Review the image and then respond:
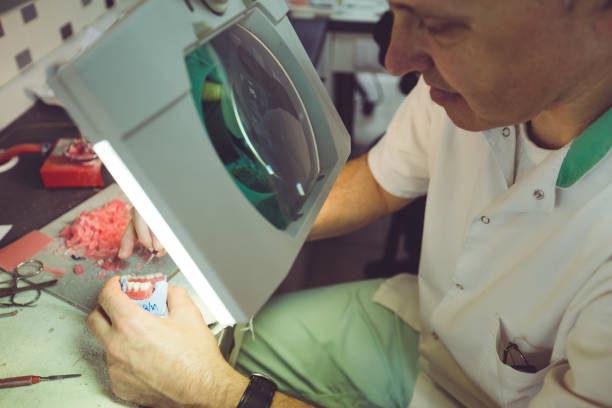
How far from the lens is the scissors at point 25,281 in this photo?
863 mm

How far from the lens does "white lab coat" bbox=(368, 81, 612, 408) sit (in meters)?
0.76

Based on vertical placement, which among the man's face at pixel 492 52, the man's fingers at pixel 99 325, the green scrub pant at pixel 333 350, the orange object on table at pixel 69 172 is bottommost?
the green scrub pant at pixel 333 350

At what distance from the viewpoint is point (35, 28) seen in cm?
138

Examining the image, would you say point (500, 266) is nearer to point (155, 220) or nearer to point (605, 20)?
point (605, 20)

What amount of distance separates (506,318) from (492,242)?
14cm

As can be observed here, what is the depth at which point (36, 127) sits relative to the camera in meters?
1.34

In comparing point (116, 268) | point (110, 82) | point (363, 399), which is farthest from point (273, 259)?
point (363, 399)

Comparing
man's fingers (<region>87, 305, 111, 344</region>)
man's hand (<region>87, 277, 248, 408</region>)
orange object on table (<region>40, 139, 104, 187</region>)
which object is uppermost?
orange object on table (<region>40, 139, 104, 187</region>)

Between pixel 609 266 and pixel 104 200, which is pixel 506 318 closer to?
pixel 609 266

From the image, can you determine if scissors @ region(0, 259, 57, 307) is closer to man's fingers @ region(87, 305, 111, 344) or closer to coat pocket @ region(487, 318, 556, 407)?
man's fingers @ region(87, 305, 111, 344)

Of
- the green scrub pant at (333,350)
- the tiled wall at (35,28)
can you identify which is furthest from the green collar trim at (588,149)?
the tiled wall at (35,28)

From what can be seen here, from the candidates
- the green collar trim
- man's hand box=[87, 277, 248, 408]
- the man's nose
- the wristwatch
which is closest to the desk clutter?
man's hand box=[87, 277, 248, 408]

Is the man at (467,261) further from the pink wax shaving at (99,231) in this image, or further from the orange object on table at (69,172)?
the orange object on table at (69,172)

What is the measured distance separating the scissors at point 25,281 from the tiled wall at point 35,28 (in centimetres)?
62
